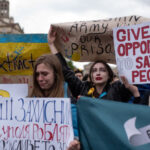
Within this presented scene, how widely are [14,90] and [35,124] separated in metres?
0.56

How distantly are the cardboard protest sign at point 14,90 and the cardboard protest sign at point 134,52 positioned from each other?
0.92 metres

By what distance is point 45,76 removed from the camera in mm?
2432

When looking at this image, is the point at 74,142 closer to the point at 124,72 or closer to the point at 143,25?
the point at 124,72

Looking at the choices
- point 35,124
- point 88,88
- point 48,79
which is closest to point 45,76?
point 48,79

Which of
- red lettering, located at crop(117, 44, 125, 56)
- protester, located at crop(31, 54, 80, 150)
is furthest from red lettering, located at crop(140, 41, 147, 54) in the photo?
protester, located at crop(31, 54, 80, 150)

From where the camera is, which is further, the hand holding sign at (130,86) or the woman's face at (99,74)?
the woman's face at (99,74)

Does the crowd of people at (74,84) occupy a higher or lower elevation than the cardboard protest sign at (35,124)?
higher

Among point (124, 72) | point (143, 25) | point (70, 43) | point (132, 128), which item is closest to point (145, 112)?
point (132, 128)

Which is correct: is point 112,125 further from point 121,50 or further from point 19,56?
point 19,56

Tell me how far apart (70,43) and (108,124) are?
1.20m

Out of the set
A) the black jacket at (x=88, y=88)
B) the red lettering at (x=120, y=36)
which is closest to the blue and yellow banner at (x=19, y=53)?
the black jacket at (x=88, y=88)

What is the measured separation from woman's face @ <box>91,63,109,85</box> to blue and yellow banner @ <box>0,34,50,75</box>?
0.68m

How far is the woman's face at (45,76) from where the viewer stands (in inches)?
95.5

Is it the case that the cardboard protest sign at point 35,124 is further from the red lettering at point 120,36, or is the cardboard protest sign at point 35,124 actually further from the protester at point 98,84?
the red lettering at point 120,36
